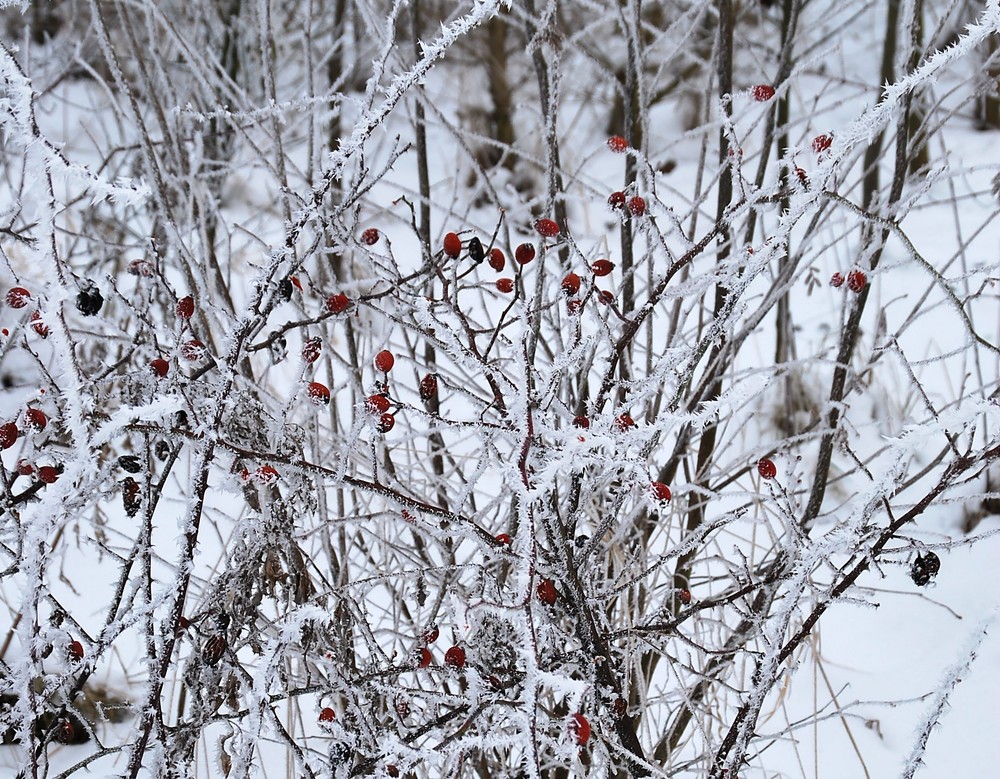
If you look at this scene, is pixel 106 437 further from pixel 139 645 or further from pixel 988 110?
pixel 988 110

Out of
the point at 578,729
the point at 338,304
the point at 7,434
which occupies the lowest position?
the point at 578,729

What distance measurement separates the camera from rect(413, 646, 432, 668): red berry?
888 mm

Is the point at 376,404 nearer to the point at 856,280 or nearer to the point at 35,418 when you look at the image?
the point at 35,418

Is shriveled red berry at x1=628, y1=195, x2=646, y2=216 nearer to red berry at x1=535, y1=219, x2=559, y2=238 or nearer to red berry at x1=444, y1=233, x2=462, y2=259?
red berry at x1=535, y1=219, x2=559, y2=238

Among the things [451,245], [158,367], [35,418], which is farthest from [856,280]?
[35,418]

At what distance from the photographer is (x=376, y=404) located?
75 centimetres

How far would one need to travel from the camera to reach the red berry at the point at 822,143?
79cm

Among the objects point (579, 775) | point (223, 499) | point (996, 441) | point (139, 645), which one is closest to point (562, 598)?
point (579, 775)

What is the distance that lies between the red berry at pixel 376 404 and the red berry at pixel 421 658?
0.92ft

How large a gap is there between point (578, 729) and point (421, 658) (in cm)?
30

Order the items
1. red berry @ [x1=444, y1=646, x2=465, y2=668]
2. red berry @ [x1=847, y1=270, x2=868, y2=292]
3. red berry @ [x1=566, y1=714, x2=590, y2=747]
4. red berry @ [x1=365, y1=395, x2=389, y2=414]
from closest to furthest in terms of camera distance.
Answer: red berry @ [x1=566, y1=714, x2=590, y2=747], red berry @ [x1=365, y1=395, x2=389, y2=414], red berry @ [x1=444, y1=646, x2=465, y2=668], red berry @ [x1=847, y1=270, x2=868, y2=292]

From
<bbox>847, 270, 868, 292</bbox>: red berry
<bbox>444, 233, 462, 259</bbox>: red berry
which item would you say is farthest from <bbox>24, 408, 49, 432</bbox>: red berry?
<bbox>847, 270, 868, 292</bbox>: red berry

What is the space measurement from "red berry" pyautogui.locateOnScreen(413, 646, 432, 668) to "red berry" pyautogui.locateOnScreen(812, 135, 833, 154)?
614mm

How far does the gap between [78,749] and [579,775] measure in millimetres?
1188
